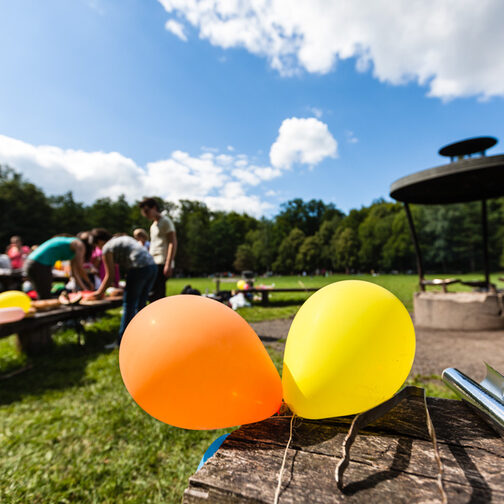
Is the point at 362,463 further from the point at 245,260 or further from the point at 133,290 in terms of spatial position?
the point at 245,260

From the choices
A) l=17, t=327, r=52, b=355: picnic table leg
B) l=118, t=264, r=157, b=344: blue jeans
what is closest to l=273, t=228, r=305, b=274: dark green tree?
l=17, t=327, r=52, b=355: picnic table leg

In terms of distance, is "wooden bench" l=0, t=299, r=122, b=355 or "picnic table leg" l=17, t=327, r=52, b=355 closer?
"wooden bench" l=0, t=299, r=122, b=355

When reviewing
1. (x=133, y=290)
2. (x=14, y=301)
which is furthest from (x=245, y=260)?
(x=14, y=301)

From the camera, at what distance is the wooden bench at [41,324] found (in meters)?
3.65

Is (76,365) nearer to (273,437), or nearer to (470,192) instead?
(273,437)

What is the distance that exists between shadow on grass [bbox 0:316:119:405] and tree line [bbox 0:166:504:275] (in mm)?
26995

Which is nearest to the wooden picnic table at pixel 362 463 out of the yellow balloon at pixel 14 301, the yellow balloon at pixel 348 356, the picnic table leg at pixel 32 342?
the yellow balloon at pixel 348 356

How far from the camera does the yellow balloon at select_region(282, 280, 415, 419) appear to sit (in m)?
0.91

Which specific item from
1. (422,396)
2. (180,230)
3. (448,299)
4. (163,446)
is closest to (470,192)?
(448,299)

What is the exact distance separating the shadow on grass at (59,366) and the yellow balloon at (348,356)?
3.51 meters

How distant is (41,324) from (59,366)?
68 cm

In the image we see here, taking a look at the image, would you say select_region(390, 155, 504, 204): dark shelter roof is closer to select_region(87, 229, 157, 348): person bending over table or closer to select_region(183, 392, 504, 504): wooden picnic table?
select_region(87, 229, 157, 348): person bending over table

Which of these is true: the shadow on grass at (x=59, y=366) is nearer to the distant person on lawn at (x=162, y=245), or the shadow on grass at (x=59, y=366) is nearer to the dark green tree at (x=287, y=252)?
the distant person on lawn at (x=162, y=245)

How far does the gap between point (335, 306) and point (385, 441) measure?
0.41m
